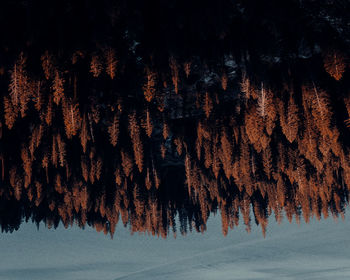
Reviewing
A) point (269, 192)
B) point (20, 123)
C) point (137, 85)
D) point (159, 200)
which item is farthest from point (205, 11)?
point (159, 200)

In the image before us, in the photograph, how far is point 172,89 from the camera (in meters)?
2.55

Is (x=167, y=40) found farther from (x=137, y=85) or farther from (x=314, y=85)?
(x=314, y=85)

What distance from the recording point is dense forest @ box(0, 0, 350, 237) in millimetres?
1870

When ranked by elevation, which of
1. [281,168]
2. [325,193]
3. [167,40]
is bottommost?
[325,193]

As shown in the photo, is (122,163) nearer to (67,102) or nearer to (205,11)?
(67,102)

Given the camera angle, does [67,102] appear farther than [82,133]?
No

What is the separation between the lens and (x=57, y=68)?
2.02 metres

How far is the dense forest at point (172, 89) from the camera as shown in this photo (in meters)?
1.87

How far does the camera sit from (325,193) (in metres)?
4.37

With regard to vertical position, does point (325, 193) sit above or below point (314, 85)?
→ below

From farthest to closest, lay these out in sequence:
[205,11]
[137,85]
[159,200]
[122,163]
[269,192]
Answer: [159,200], [269,192], [122,163], [137,85], [205,11]

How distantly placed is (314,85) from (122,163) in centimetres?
193

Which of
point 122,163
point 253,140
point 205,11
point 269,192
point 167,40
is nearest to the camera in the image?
point 205,11

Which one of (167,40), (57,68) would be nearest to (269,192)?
(167,40)
